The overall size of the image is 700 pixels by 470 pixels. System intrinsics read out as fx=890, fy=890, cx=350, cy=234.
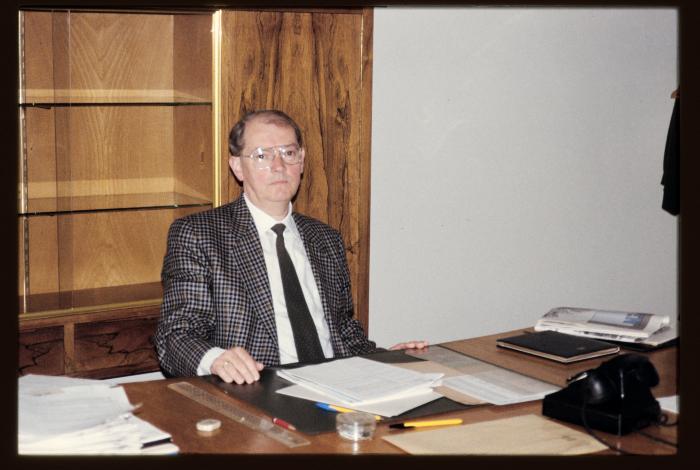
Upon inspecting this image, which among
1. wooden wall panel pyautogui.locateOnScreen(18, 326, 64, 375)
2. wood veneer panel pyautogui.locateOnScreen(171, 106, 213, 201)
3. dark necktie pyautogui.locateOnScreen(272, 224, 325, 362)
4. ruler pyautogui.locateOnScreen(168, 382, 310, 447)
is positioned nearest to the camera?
ruler pyautogui.locateOnScreen(168, 382, 310, 447)

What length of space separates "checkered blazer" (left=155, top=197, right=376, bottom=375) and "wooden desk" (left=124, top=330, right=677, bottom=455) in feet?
1.19

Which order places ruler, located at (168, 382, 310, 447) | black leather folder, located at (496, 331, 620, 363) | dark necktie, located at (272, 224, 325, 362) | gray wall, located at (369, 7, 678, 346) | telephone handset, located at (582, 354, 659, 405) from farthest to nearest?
gray wall, located at (369, 7, 678, 346) → dark necktie, located at (272, 224, 325, 362) → black leather folder, located at (496, 331, 620, 363) → telephone handset, located at (582, 354, 659, 405) → ruler, located at (168, 382, 310, 447)

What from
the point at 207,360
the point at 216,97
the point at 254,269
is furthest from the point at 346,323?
the point at 216,97

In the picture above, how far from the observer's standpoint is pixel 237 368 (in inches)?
83.9

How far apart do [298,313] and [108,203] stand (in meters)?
1.14

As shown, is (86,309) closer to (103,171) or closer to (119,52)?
(103,171)

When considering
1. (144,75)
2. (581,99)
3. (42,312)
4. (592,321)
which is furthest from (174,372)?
(581,99)

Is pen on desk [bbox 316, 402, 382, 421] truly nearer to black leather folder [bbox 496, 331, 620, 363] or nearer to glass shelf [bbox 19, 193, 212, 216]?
black leather folder [bbox 496, 331, 620, 363]

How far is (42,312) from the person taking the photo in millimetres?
3182

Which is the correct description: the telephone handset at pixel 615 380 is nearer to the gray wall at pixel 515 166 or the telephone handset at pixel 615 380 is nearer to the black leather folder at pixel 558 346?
the black leather folder at pixel 558 346

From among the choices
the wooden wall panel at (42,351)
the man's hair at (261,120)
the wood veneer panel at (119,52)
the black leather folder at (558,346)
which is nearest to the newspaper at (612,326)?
the black leather folder at (558,346)

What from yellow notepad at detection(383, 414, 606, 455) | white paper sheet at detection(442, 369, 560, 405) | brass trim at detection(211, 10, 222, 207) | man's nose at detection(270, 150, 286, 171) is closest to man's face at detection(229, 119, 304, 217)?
man's nose at detection(270, 150, 286, 171)

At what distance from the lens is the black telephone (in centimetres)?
186

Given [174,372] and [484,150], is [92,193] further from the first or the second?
[484,150]
